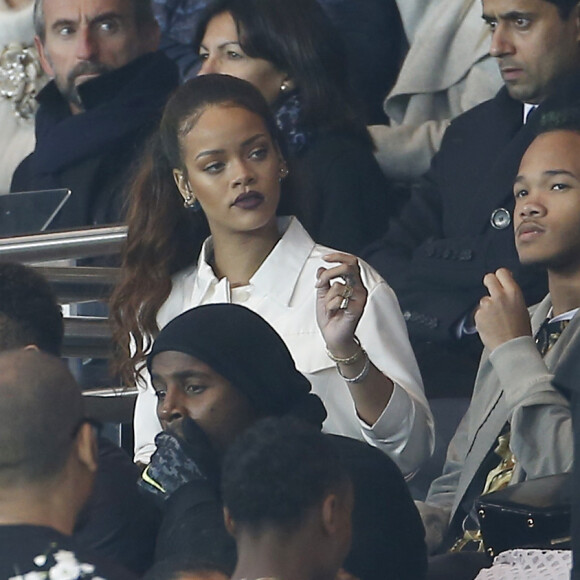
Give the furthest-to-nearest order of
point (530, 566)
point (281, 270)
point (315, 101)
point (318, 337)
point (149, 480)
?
1. point (315, 101)
2. point (281, 270)
3. point (318, 337)
4. point (149, 480)
5. point (530, 566)

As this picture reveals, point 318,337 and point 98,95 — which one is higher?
point 98,95

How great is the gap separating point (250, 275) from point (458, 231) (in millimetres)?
826

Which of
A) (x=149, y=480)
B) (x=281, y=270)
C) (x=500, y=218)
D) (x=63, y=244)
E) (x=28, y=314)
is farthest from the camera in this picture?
(x=500, y=218)

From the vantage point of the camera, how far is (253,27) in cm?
511

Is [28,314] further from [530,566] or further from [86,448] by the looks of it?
[530,566]

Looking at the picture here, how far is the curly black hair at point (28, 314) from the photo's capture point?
12.2 ft

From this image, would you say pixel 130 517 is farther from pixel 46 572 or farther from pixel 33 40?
pixel 33 40

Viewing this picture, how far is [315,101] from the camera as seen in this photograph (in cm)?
502

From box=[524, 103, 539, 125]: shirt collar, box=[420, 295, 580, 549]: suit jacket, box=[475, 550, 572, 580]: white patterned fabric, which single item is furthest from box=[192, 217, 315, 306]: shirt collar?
box=[475, 550, 572, 580]: white patterned fabric

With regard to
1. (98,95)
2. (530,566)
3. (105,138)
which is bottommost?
(530,566)

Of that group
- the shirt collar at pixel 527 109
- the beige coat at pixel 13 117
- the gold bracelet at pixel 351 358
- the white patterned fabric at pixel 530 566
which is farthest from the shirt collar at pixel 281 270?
the beige coat at pixel 13 117

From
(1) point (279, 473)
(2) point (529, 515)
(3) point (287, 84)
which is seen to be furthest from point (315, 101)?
(1) point (279, 473)

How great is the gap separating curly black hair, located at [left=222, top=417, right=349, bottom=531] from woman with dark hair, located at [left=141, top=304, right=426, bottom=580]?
0.16m

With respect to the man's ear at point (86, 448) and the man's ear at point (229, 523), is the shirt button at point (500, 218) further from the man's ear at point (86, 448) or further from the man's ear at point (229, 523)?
the man's ear at point (86, 448)
